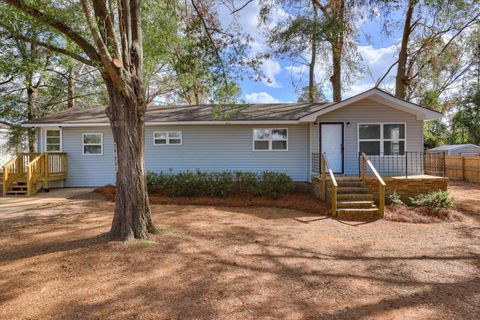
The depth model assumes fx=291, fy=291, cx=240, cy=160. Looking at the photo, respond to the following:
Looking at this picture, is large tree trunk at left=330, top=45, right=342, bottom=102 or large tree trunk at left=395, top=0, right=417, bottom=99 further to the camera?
large tree trunk at left=330, top=45, right=342, bottom=102

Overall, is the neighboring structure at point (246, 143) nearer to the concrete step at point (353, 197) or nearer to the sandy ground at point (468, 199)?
the concrete step at point (353, 197)

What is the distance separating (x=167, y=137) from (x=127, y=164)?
7.70m

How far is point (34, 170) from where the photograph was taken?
11508mm

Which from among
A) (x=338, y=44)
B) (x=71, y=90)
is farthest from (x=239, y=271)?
(x=71, y=90)

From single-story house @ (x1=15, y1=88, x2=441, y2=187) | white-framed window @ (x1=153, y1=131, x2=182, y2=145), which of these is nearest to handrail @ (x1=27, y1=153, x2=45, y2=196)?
single-story house @ (x1=15, y1=88, x2=441, y2=187)

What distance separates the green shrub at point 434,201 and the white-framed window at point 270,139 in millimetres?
5321

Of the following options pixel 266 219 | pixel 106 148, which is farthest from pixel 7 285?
pixel 106 148

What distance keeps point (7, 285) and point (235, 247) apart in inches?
135

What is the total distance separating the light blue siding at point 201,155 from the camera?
41.1ft

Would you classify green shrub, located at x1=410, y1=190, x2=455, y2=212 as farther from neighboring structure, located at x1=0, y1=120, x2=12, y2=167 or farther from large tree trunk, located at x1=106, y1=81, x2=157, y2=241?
neighboring structure, located at x1=0, y1=120, x2=12, y2=167

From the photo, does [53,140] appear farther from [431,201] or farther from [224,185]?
[431,201]

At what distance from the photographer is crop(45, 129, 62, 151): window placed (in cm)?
1312

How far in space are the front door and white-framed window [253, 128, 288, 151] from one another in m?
1.68

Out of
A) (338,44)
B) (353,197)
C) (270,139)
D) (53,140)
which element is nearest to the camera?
(353,197)
